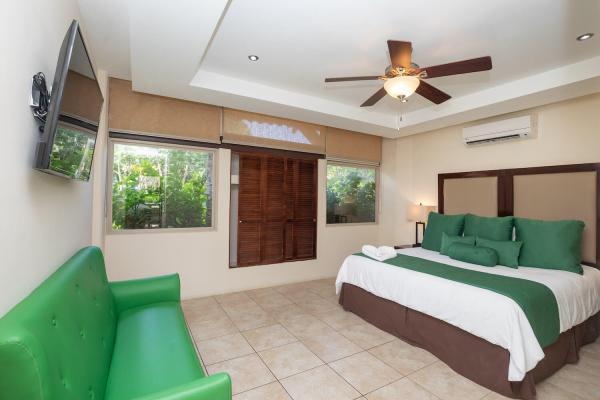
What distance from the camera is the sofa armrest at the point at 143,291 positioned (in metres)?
2.33

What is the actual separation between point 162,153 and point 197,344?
91.9 inches

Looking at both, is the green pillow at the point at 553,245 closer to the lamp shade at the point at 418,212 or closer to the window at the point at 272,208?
the lamp shade at the point at 418,212

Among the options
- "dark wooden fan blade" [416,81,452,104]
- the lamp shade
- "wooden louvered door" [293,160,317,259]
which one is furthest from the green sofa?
the lamp shade

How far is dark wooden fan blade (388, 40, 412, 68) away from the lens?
1.99 metres

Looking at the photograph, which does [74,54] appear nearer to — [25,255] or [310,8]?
[25,255]

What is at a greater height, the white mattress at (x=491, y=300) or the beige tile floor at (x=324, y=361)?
the white mattress at (x=491, y=300)

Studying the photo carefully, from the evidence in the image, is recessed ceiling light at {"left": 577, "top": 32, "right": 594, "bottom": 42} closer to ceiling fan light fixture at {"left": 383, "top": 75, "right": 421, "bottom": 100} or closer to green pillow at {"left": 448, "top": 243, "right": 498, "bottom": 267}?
ceiling fan light fixture at {"left": 383, "top": 75, "right": 421, "bottom": 100}

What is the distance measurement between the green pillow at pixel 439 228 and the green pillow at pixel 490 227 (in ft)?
0.33

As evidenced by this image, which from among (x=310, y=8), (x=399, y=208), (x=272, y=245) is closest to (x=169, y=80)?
(x=310, y=8)

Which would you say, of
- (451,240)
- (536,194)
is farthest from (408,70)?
(536,194)

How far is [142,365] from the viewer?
1.54 m

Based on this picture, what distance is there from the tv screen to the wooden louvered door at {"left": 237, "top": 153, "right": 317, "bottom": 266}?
2.41 metres

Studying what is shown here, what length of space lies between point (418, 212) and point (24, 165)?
183 inches

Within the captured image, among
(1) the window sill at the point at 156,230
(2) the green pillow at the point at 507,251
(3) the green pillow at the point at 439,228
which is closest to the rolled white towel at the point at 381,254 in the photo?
(3) the green pillow at the point at 439,228
